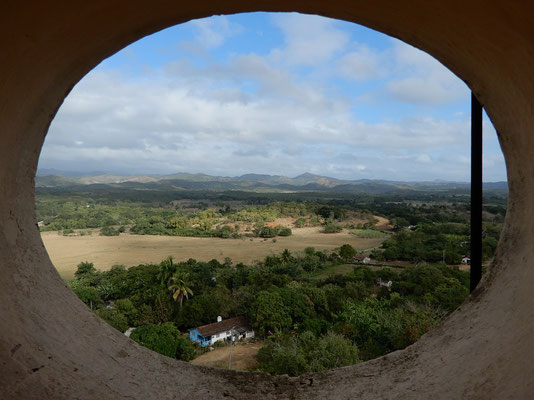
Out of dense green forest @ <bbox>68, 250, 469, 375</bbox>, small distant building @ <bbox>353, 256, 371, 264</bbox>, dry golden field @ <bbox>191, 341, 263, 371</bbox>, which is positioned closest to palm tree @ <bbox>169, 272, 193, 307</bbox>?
dense green forest @ <bbox>68, 250, 469, 375</bbox>

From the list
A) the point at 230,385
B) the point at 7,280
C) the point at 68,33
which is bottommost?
the point at 230,385

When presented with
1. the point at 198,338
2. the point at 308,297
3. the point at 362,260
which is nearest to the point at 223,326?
the point at 198,338

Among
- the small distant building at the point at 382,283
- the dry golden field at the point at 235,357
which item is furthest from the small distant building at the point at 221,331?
the small distant building at the point at 382,283

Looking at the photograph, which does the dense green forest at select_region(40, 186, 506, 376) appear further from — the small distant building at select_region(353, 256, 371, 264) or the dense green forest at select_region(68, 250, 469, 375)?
the small distant building at select_region(353, 256, 371, 264)

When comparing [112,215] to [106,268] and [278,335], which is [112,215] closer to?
[106,268]

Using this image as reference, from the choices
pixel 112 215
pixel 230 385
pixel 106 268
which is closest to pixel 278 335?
pixel 230 385

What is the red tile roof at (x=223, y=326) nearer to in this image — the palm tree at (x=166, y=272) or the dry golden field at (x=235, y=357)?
the dry golden field at (x=235, y=357)

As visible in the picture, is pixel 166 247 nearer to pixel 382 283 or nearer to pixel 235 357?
pixel 382 283
